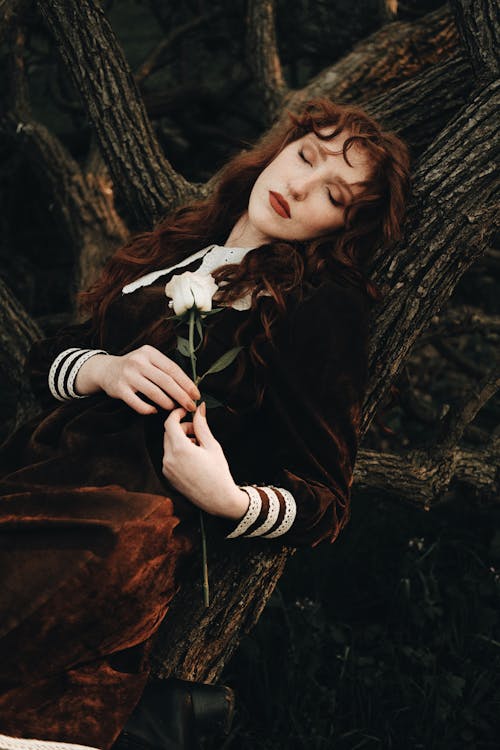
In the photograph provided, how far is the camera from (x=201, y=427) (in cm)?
163

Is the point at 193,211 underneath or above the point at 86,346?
above

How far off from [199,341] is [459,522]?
1.77m

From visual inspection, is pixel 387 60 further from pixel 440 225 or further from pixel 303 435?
pixel 303 435

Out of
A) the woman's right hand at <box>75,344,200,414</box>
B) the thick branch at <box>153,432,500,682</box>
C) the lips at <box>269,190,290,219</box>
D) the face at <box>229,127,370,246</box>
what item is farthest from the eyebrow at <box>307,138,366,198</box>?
the thick branch at <box>153,432,500,682</box>

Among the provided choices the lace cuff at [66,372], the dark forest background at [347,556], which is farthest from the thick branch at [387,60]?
the lace cuff at [66,372]

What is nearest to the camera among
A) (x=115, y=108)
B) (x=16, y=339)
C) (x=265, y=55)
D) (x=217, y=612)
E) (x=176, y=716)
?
(x=176, y=716)

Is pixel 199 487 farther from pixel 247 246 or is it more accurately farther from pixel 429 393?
pixel 429 393

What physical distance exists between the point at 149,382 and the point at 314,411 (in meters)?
0.38

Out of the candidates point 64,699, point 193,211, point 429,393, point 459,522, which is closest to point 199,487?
point 64,699

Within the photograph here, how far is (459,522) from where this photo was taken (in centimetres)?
307

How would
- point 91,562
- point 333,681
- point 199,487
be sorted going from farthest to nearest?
point 333,681 < point 199,487 < point 91,562

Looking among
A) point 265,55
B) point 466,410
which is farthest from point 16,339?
point 265,55

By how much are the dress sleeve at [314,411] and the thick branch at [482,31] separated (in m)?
0.83

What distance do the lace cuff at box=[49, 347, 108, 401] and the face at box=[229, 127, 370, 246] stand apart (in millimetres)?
546
